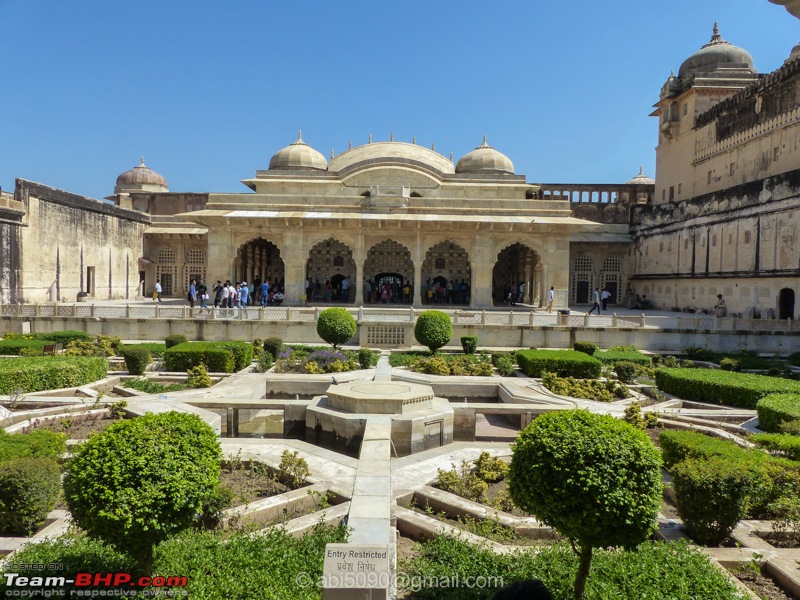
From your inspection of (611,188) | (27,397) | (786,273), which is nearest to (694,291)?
(786,273)

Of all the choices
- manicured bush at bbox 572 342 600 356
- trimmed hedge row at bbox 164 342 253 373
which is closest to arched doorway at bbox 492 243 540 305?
manicured bush at bbox 572 342 600 356

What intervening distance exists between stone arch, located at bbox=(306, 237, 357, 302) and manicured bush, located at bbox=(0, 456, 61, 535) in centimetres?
2218

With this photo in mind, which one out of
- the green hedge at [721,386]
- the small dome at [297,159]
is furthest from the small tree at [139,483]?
the small dome at [297,159]

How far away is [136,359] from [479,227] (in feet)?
46.9

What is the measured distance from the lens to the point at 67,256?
22391mm

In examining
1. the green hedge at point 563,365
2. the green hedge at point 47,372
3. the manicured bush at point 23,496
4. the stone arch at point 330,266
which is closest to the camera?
the manicured bush at point 23,496

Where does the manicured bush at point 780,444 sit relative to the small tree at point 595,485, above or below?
below

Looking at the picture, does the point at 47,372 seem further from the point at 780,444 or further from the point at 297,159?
the point at 297,159

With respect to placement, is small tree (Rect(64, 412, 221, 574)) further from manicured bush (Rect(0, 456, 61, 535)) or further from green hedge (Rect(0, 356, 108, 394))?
green hedge (Rect(0, 356, 108, 394))

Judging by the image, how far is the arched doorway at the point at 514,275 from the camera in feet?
86.4

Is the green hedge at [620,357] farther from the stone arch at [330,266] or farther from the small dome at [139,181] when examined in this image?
the small dome at [139,181]

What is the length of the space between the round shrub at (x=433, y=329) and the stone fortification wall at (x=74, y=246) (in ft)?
50.6

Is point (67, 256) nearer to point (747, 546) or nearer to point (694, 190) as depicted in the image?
point (747, 546)

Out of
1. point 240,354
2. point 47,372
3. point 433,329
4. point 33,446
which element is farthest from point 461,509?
point 433,329
